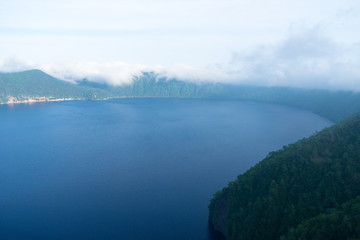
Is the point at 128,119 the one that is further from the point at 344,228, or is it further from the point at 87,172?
the point at 344,228

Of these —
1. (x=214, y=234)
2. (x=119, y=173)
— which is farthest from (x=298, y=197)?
(x=119, y=173)

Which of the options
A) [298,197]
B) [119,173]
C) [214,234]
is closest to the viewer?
[298,197]

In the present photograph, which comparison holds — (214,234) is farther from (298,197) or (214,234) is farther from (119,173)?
(119,173)

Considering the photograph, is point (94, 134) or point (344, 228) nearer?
point (344, 228)

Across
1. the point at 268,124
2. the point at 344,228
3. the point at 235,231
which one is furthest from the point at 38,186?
the point at 268,124

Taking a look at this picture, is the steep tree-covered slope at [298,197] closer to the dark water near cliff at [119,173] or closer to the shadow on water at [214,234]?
the shadow on water at [214,234]

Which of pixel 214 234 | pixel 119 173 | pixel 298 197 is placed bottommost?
pixel 214 234

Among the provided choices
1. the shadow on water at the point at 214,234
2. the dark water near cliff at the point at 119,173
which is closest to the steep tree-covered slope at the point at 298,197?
the shadow on water at the point at 214,234
